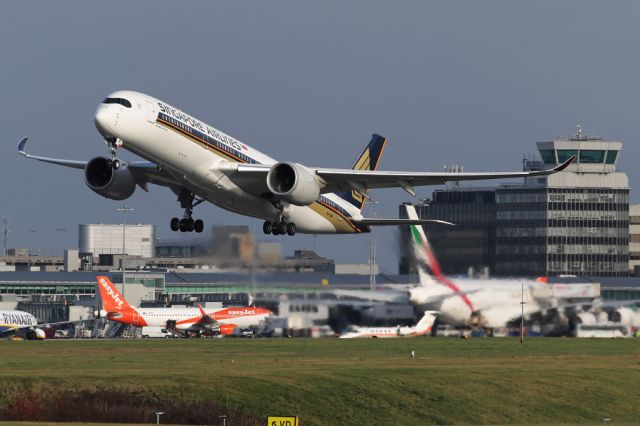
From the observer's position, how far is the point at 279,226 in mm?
68625

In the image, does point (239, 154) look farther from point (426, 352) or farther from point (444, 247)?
point (444, 247)

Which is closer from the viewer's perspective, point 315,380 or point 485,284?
point 315,380

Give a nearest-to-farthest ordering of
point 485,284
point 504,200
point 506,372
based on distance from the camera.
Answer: point 506,372
point 485,284
point 504,200

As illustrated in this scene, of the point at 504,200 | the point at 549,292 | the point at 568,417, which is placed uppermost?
the point at 504,200

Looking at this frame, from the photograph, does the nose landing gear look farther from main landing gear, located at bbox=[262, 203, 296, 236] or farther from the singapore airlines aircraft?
main landing gear, located at bbox=[262, 203, 296, 236]

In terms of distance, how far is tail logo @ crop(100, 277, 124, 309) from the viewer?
125062 millimetres

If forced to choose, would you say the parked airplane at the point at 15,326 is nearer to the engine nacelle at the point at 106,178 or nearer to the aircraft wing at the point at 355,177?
the engine nacelle at the point at 106,178

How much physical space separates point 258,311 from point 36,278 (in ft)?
243

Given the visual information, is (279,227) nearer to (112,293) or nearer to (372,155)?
(372,155)

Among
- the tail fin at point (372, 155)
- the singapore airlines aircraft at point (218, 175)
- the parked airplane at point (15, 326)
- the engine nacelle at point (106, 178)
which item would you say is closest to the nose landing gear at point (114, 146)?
the singapore airlines aircraft at point (218, 175)

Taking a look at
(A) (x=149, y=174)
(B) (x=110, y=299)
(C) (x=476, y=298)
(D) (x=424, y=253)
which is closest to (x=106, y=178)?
(A) (x=149, y=174)

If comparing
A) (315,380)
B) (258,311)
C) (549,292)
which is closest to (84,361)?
(315,380)

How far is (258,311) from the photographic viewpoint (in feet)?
385

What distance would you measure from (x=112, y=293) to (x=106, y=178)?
192 ft
